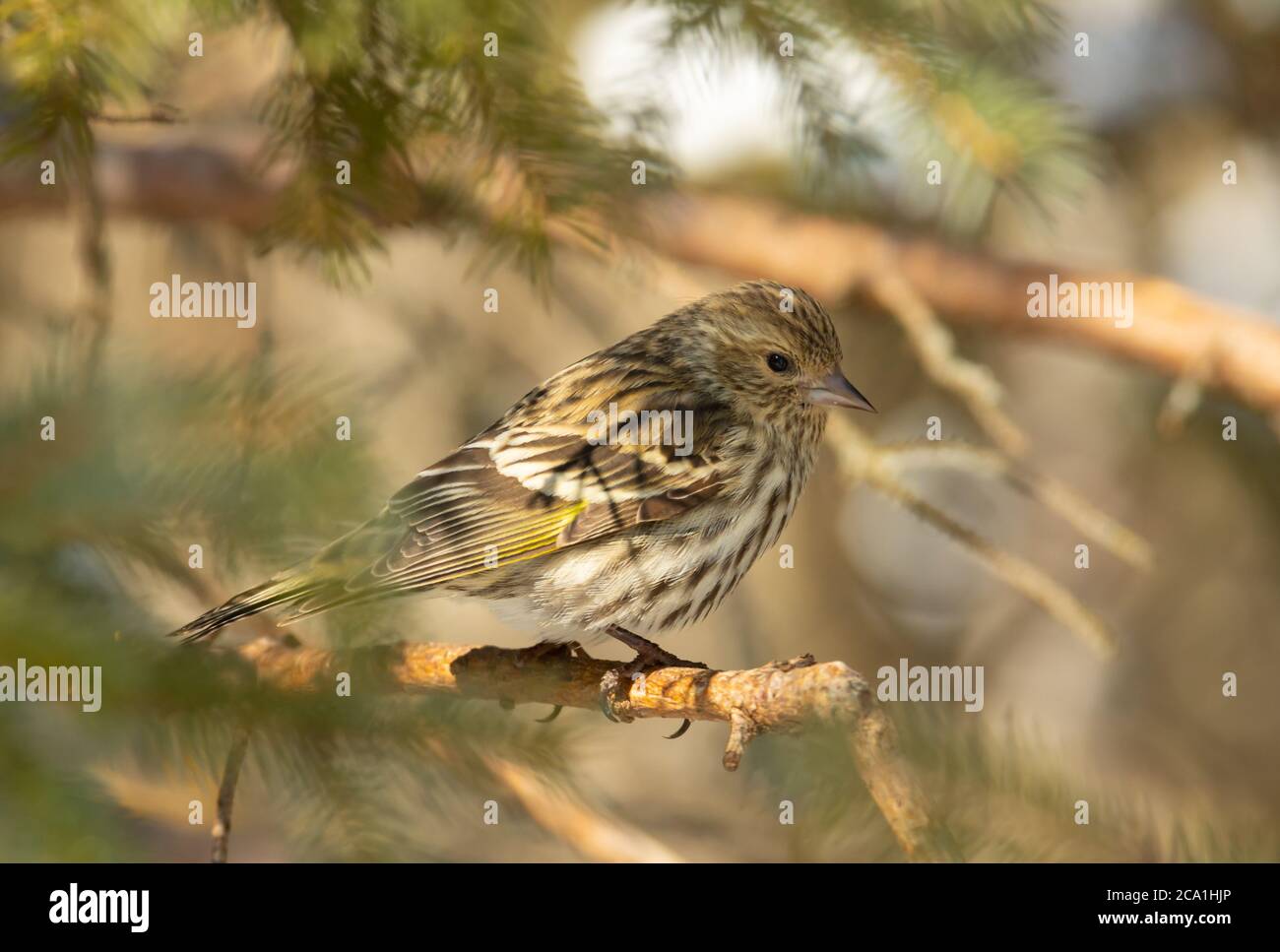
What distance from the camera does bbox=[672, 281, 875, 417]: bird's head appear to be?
2873mm

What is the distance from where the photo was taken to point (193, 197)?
3.55 meters

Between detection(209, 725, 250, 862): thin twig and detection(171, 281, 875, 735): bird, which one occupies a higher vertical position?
detection(171, 281, 875, 735): bird

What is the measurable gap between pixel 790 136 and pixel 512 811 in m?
1.63

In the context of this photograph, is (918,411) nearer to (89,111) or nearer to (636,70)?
(636,70)

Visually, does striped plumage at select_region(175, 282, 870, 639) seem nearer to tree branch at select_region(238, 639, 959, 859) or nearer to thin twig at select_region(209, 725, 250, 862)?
tree branch at select_region(238, 639, 959, 859)

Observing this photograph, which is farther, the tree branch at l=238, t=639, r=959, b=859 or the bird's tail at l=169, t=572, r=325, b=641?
the bird's tail at l=169, t=572, r=325, b=641

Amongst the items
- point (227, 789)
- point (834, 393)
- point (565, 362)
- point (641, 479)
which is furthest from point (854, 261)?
point (227, 789)

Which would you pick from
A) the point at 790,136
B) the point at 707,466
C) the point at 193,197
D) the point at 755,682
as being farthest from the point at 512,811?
the point at 193,197

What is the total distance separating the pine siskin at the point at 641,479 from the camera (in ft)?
8.52

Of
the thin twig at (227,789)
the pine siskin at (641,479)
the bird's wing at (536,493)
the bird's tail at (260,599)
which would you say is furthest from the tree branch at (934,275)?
the thin twig at (227,789)

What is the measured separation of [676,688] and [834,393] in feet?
3.31

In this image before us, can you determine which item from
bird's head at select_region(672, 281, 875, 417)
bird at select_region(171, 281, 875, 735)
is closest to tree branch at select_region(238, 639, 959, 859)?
bird at select_region(171, 281, 875, 735)

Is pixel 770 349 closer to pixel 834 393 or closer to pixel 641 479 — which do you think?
pixel 834 393

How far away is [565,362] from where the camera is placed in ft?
16.4
